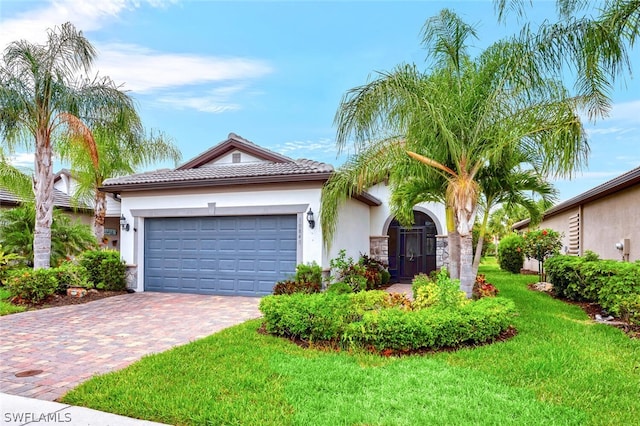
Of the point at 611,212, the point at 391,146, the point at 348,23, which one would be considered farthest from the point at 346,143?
the point at 611,212

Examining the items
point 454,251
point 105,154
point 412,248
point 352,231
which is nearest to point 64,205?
point 105,154

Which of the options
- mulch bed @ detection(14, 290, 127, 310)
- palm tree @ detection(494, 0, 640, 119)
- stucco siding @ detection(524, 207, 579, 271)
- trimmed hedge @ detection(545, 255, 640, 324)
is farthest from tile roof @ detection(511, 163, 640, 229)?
mulch bed @ detection(14, 290, 127, 310)

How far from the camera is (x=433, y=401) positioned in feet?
13.8

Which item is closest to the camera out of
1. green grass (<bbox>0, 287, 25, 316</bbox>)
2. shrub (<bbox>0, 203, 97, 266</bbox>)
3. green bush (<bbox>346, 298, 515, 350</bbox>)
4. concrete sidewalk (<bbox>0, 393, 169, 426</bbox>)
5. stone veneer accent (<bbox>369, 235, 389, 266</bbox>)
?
concrete sidewalk (<bbox>0, 393, 169, 426</bbox>)

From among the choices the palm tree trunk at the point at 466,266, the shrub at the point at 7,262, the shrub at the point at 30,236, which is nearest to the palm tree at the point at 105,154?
the shrub at the point at 30,236

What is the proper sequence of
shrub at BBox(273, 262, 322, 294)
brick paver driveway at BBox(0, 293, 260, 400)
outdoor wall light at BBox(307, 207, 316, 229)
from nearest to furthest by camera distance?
brick paver driveway at BBox(0, 293, 260, 400) → shrub at BBox(273, 262, 322, 294) → outdoor wall light at BBox(307, 207, 316, 229)

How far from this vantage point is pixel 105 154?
55.1ft

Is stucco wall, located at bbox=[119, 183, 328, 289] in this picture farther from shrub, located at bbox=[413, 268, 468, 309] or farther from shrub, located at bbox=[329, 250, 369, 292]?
shrub, located at bbox=[413, 268, 468, 309]

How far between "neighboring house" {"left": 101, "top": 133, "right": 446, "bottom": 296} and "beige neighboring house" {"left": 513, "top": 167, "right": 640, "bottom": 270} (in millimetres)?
6854

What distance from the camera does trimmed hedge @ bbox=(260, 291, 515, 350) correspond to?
19.9 feet

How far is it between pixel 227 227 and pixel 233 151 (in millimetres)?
Result: 6042

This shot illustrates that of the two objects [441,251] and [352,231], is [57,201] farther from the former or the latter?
[441,251]

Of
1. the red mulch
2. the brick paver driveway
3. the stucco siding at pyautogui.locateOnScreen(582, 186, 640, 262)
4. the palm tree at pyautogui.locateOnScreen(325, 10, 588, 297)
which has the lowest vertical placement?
the brick paver driveway

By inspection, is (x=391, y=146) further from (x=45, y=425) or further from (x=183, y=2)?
(x=45, y=425)
